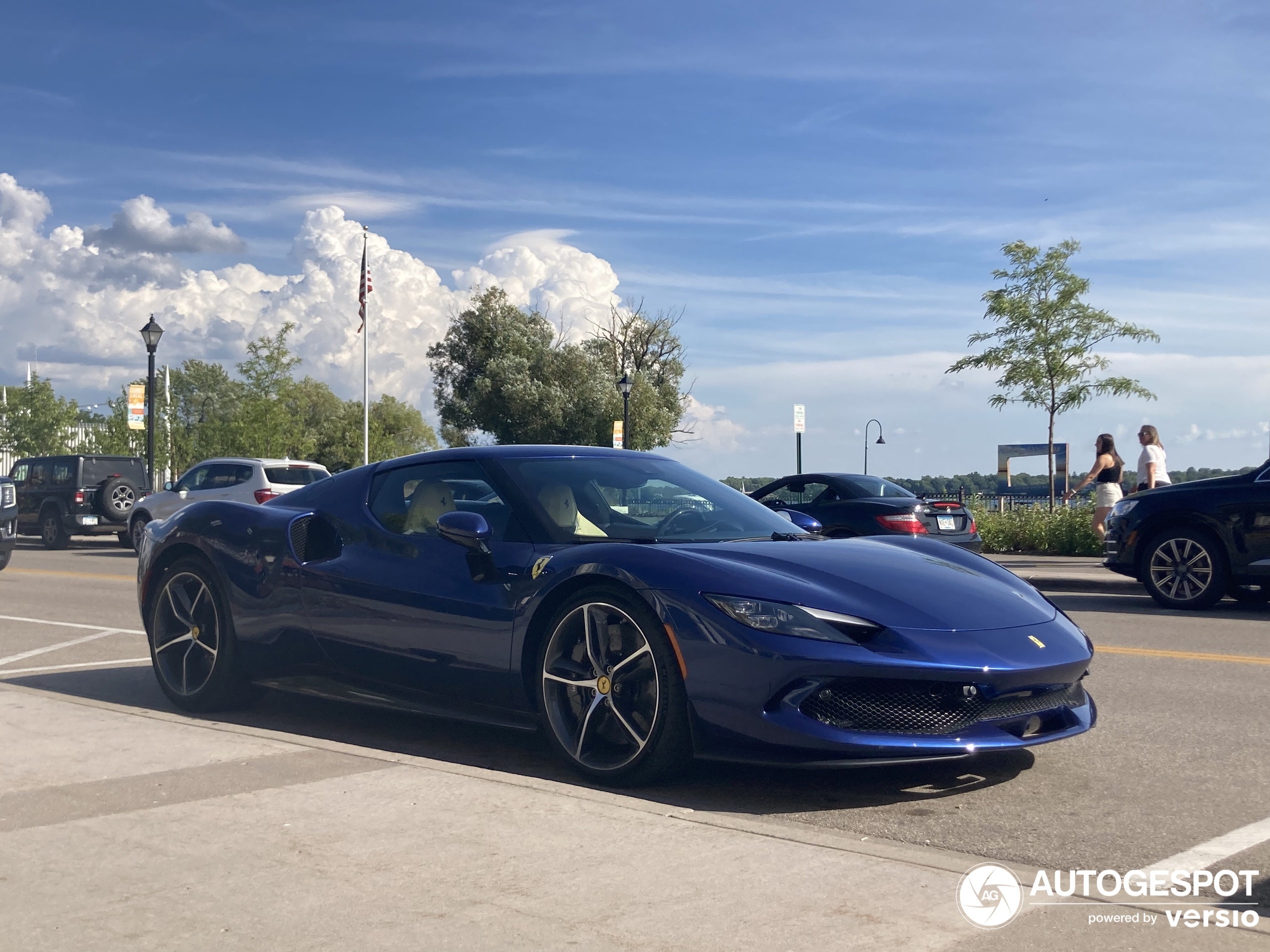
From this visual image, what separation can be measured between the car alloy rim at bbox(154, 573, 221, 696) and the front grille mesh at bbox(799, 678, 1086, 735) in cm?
332

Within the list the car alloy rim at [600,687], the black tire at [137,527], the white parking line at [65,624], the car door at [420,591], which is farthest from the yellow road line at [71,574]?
the car alloy rim at [600,687]

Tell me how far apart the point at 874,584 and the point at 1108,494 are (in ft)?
43.3

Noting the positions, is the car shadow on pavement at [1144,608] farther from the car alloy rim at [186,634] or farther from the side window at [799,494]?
the car alloy rim at [186,634]

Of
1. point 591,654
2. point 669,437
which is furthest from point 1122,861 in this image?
point 669,437

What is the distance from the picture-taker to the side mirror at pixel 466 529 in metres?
5.01

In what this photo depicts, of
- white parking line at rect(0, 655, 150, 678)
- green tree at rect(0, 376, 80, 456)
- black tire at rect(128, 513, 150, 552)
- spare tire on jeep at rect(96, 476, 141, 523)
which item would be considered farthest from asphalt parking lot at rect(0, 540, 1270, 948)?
green tree at rect(0, 376, 80, 456)

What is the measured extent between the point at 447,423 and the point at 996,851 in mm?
60899

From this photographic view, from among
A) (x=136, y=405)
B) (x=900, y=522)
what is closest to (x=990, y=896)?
(x=900, y=522)

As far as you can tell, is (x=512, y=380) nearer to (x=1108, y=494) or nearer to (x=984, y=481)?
(x=984, y=481)

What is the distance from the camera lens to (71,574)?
55.6 feet

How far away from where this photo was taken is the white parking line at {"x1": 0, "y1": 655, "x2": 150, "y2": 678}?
784 centimetres

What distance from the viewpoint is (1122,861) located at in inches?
148

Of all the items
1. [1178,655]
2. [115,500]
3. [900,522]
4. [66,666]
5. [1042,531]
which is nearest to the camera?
[66,666]

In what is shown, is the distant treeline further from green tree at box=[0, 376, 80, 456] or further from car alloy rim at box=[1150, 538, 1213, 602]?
green tree at box=[0, 376, 80, 456]
